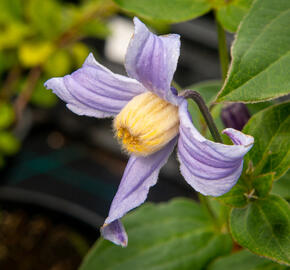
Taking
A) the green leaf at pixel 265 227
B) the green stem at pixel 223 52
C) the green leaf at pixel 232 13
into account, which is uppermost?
the green leaf at pixel 232 13

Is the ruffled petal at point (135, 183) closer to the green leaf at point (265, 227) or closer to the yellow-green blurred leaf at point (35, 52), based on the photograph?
the green leaf at point (265, 227)

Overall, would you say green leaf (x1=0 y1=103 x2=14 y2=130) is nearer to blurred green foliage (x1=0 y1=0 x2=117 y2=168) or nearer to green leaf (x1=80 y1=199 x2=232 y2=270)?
blurred green foliage (x1=0 y1=0 x2=117 y2=168)

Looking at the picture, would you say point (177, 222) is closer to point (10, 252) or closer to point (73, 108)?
point (73, 108)

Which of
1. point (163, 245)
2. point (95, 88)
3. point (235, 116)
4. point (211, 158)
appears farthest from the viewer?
point (163, 245)

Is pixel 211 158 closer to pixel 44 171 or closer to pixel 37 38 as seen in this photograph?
pixel 37 38

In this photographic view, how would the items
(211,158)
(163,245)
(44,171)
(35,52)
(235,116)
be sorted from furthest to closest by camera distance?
(44,171) → (35,52) → (163,245) → (235,116) → (211,158)

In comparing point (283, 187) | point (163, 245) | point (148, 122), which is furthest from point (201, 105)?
point (163, 245)

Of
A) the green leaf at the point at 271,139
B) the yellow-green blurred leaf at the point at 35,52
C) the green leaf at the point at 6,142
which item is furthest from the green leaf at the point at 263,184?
the green leaf at the point at 6,142
